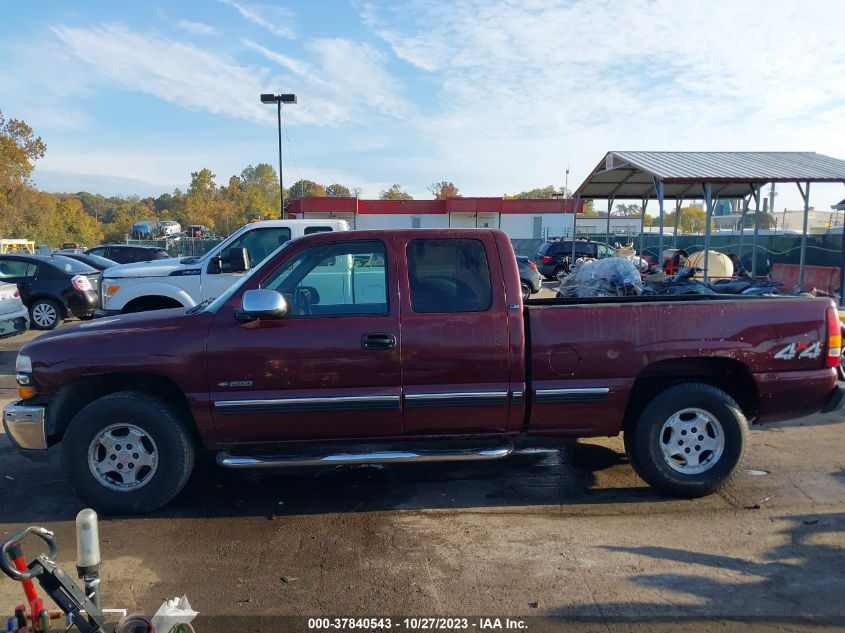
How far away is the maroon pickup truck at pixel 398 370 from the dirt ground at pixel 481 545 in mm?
414

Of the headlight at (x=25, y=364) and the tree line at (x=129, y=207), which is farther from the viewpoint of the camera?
the tree line at (x=129, y=207)

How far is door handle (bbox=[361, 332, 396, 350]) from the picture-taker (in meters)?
4.31

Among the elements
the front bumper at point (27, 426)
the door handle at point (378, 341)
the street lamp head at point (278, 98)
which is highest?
the street lamp head at point (278, 98)

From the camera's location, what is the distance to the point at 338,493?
4.93 metres

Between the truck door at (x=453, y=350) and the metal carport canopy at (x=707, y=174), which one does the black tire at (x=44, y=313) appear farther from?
the metal carport canopy at (x=707, y=174)

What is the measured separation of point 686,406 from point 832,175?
38.6ft

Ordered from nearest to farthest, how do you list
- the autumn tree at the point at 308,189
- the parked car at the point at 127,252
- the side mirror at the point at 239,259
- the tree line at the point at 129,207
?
the side mirror at the point at 239,259 → the parked car at the point at 127,252 → the tree line at the point at 129,207 → the autumn tree at the point at 308,189

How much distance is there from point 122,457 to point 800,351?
4.82 meters

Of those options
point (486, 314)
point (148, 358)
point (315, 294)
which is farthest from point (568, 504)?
point (148, 358)

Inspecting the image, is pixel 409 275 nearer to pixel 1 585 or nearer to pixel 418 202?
pixel 1 585

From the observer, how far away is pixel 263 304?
4.13m

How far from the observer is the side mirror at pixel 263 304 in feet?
13.5

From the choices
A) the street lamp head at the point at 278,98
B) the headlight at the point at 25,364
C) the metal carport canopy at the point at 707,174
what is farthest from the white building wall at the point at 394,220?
the headlight at the point at 25,364

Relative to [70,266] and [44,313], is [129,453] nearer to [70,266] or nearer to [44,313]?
[44,313]
